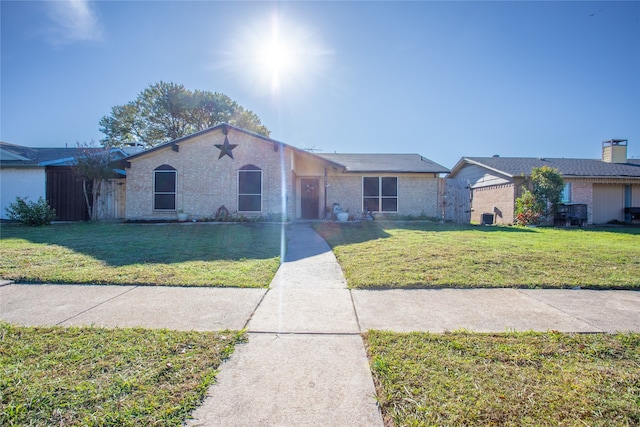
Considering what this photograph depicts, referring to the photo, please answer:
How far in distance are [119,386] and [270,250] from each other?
5088 mm

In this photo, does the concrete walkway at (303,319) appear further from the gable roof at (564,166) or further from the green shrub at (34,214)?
the gable roof at (564,166)

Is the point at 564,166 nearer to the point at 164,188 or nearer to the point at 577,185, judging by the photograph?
the point at 577,185

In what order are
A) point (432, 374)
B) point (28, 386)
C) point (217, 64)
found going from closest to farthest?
1. point (28, 386)
2. point (432, 374)
3. point (217, 64)

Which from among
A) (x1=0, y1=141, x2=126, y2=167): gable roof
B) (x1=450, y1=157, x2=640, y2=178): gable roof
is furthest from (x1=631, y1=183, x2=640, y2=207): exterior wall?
(x1=0, y1=141, x2=126, y2=167): gable roof

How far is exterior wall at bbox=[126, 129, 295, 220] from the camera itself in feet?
42.7

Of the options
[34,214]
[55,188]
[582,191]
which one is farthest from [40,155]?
[582,191]

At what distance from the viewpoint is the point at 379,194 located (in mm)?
15750

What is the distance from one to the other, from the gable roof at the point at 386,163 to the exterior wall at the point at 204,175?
3.30 metres

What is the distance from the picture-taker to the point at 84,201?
1470 cm

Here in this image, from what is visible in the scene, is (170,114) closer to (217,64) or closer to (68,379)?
(217,64)

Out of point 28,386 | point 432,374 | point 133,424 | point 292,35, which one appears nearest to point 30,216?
point 292,35

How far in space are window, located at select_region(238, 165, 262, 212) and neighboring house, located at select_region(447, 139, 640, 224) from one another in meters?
10.3

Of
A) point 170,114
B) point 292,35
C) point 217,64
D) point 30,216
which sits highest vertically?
point 170,114

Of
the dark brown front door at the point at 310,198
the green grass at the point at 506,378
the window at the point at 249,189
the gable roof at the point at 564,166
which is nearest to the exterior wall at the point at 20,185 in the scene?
the window at the point at 249,189
